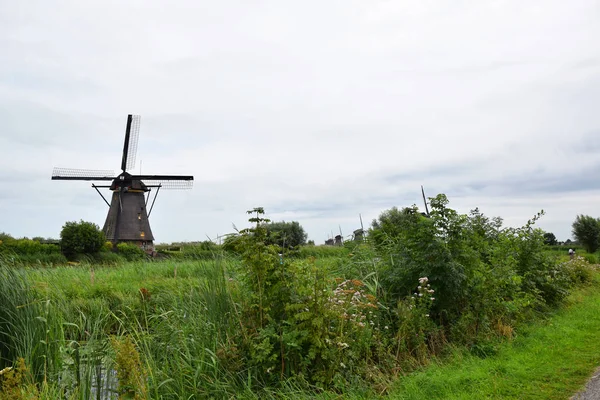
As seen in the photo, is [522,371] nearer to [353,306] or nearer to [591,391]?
[591,391]

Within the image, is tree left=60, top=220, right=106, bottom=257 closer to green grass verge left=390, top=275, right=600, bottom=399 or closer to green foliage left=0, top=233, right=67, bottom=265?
green foliage left=0, top=233, right=67, bottom=265

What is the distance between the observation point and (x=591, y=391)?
540 centimetres

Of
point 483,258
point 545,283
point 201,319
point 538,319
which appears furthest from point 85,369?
point 545,283

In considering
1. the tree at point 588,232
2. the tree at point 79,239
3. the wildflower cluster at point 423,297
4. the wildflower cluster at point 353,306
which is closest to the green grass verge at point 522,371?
the wildflower cluster at point 423,297

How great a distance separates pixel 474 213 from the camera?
10914mm

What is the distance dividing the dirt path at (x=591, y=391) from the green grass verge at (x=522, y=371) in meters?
0.08

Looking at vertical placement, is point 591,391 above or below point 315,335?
below

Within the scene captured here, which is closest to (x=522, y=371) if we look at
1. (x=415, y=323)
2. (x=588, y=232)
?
(x=415, y=323)

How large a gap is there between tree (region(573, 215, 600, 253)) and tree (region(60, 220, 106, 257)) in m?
35.8

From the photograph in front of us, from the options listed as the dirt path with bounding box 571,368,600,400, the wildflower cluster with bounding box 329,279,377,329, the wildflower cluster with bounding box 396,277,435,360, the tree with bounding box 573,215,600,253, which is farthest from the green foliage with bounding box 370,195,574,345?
the tree with bounding box 573,215,600,253

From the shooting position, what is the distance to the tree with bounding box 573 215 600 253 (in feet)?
124

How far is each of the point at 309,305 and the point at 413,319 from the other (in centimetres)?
223

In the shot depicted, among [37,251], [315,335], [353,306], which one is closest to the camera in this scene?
[315,335]

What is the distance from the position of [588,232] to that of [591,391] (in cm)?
3820
